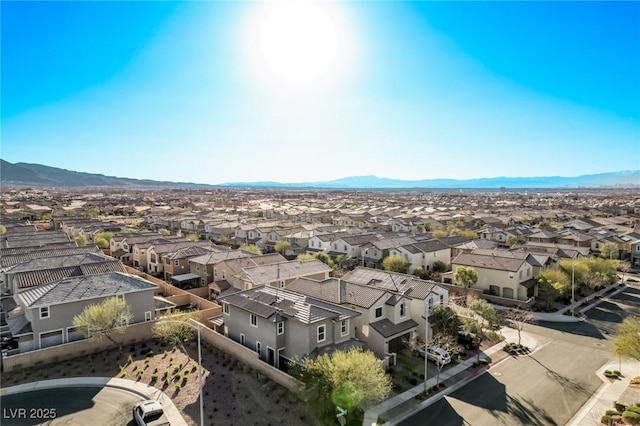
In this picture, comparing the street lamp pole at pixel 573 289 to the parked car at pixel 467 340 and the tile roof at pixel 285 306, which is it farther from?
the tile roof at pixel 285 306

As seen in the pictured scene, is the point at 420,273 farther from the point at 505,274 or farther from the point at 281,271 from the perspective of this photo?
the point at 281,271

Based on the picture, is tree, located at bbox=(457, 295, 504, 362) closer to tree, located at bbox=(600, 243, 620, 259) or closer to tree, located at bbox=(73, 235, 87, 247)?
tree, located at bbox=(600, 243, 620, 259)

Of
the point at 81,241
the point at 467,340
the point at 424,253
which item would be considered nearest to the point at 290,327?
the point at 467,340

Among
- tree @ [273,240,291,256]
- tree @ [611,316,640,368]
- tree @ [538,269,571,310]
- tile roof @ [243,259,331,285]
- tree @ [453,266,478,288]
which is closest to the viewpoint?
tree @ [611,316,640,368]

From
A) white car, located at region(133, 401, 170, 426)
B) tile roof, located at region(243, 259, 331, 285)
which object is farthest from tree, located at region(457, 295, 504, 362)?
white car, located at region(133, 401, 170, 426)

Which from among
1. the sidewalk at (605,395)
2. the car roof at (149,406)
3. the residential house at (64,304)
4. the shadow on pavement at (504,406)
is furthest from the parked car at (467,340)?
the residential house at (64,304)

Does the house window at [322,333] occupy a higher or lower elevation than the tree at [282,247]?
higher

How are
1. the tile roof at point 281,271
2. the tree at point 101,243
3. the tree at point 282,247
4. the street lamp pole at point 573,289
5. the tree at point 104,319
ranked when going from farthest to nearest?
the tree at point 282,247 < the tree at point 101,243 < the street lamp pole at point 573,289 < the tile roof at point 281,271 < the tree at point 104,319
